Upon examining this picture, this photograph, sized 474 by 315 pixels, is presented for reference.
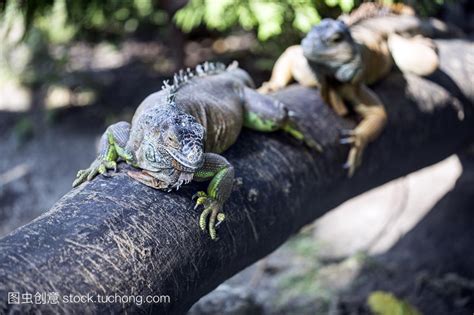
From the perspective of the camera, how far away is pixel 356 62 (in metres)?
4.71

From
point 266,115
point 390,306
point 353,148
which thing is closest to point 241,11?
point 353,148

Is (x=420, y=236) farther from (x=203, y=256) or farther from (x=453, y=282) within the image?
(x=203, y=256)

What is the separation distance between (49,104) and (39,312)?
7.89 metres

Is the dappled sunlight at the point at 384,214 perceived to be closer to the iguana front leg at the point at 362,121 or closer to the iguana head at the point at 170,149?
the iguana front leg at the point at 362,121

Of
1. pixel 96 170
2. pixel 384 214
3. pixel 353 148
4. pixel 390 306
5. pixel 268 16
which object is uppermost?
pixel 96 170

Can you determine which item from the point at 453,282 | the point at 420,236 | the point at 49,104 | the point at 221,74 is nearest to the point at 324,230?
the point at 420,236

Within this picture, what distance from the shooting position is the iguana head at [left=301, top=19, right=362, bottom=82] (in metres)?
4.54

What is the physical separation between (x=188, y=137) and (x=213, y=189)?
1.24ft

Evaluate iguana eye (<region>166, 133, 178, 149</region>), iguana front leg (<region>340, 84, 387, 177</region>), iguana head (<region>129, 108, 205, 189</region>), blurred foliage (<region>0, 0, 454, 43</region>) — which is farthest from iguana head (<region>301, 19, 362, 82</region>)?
iguana eye (<region>166, 133, 178, 149</region>)

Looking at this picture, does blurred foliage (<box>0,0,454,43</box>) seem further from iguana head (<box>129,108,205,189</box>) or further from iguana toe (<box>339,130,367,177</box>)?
iguana head (<box>129,108,205,189</box>)

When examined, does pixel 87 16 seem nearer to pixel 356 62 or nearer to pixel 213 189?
pixel 356 62

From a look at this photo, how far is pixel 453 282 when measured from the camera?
5926 mm

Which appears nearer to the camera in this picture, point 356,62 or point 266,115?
point 266,115

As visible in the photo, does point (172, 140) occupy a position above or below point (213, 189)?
above
